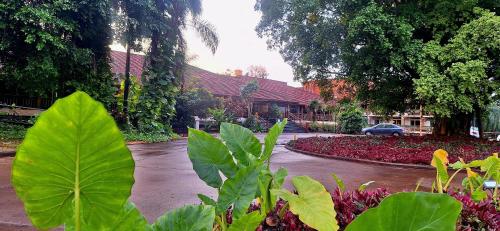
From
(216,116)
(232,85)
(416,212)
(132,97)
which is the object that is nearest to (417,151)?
(416,212)

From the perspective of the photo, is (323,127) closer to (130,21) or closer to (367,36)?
(367,36)

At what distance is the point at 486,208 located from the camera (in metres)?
2.77

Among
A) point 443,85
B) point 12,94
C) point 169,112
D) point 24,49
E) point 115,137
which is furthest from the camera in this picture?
point 169,112

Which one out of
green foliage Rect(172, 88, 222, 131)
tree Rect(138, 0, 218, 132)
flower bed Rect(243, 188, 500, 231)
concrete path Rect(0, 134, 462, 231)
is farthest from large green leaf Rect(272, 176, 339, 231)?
green foliage Rect(172, 88, 222, 131)

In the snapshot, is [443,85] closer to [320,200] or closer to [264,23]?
[264,23]

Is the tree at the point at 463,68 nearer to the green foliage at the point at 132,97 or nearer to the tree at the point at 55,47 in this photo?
the tree at the point at 55,47

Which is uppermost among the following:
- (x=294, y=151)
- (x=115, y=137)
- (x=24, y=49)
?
(x=24, y=49)

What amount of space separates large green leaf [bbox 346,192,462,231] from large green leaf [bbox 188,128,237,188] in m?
0.86

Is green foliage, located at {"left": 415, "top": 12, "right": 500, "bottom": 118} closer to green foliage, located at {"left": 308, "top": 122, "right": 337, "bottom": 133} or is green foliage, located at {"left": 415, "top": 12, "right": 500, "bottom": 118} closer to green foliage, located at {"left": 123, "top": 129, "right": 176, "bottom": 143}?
green foliage, located at {"left": 123, "top": 129, "right": 176, "bottom": 143}

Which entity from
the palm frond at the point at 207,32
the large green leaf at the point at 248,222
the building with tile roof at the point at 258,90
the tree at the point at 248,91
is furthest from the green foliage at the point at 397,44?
the large green leaf at the point at 248,222

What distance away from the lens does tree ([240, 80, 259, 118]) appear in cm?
3039

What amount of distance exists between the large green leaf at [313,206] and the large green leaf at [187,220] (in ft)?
1.23

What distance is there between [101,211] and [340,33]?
15552 mm

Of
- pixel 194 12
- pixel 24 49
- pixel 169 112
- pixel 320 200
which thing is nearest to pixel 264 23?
pixel 194 12
